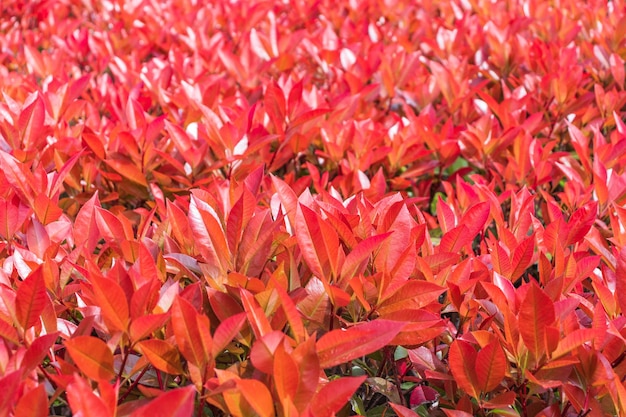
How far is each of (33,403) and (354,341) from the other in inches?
23.2

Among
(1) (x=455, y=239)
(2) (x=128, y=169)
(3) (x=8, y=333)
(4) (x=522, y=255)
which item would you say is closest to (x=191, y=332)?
(3) (x=8, y=333)

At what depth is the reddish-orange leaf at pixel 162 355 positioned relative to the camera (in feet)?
4.73

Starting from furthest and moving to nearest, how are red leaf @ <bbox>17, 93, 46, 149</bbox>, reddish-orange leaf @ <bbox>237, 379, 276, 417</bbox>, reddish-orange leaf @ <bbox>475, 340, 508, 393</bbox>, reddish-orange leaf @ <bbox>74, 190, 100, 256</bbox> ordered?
red leaf @ <bbox>17, 93, 46, 149</bbox> → reddish-orange leaf @ <bbox>74, 190, 100, 256</bbox> → reddish-orange leaf @ <bbox>475, 340, 508, 393</bbox> → reddish-orange leaf @ <bbox>237, 379, 276, 417</bbox>

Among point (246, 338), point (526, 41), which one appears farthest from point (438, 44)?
point (246, 338)

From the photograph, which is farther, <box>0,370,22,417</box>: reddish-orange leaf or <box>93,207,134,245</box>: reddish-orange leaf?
<box>93,207,134,245</box>: reddish-orange leaf

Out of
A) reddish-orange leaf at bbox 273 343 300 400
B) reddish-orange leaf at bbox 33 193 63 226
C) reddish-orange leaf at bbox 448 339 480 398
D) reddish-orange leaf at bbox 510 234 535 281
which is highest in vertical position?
reddish-orange leaf at bbox 33 193 63 226

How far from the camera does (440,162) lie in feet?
9.38

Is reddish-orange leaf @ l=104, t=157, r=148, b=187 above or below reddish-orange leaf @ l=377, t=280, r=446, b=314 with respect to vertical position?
above

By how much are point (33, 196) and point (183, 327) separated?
964mm

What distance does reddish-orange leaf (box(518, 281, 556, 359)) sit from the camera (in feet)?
4.87

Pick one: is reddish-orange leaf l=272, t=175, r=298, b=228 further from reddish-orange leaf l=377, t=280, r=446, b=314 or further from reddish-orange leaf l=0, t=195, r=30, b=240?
reddish-orange leaf l=0, t=195, r=30, b=240

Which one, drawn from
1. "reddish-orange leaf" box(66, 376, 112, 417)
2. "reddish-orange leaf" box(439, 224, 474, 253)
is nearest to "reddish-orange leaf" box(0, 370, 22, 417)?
"reddish-orange leaf" box(66, 376, 112, 417)

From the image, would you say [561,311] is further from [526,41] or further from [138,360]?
[526,41]

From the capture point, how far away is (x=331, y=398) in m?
1.33
